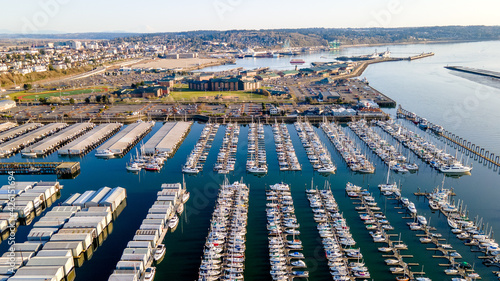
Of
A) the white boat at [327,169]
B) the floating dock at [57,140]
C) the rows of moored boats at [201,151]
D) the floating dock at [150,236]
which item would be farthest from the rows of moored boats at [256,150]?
the floating dock at [57,140]

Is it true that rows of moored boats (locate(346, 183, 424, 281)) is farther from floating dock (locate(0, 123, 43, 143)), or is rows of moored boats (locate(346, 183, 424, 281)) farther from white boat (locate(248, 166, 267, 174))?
floating dock (locate(0, 123, 43, 143))

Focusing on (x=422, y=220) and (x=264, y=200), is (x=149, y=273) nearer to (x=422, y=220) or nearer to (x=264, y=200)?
(x=264, y=200)

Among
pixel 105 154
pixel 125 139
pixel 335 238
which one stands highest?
pixel 125 139

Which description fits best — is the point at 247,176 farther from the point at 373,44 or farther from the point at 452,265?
the point at 373,44

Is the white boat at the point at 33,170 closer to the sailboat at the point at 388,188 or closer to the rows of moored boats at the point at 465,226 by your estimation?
the sailboat at the point at 388,188

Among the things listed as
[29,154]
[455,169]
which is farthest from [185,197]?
[455,169]

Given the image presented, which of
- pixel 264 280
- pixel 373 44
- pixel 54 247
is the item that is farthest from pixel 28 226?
pixel 373 44

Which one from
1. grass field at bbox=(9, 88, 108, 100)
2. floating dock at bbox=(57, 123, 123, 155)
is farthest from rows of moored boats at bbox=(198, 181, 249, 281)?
grass field at bbox=(9, 88, 108, 100)
